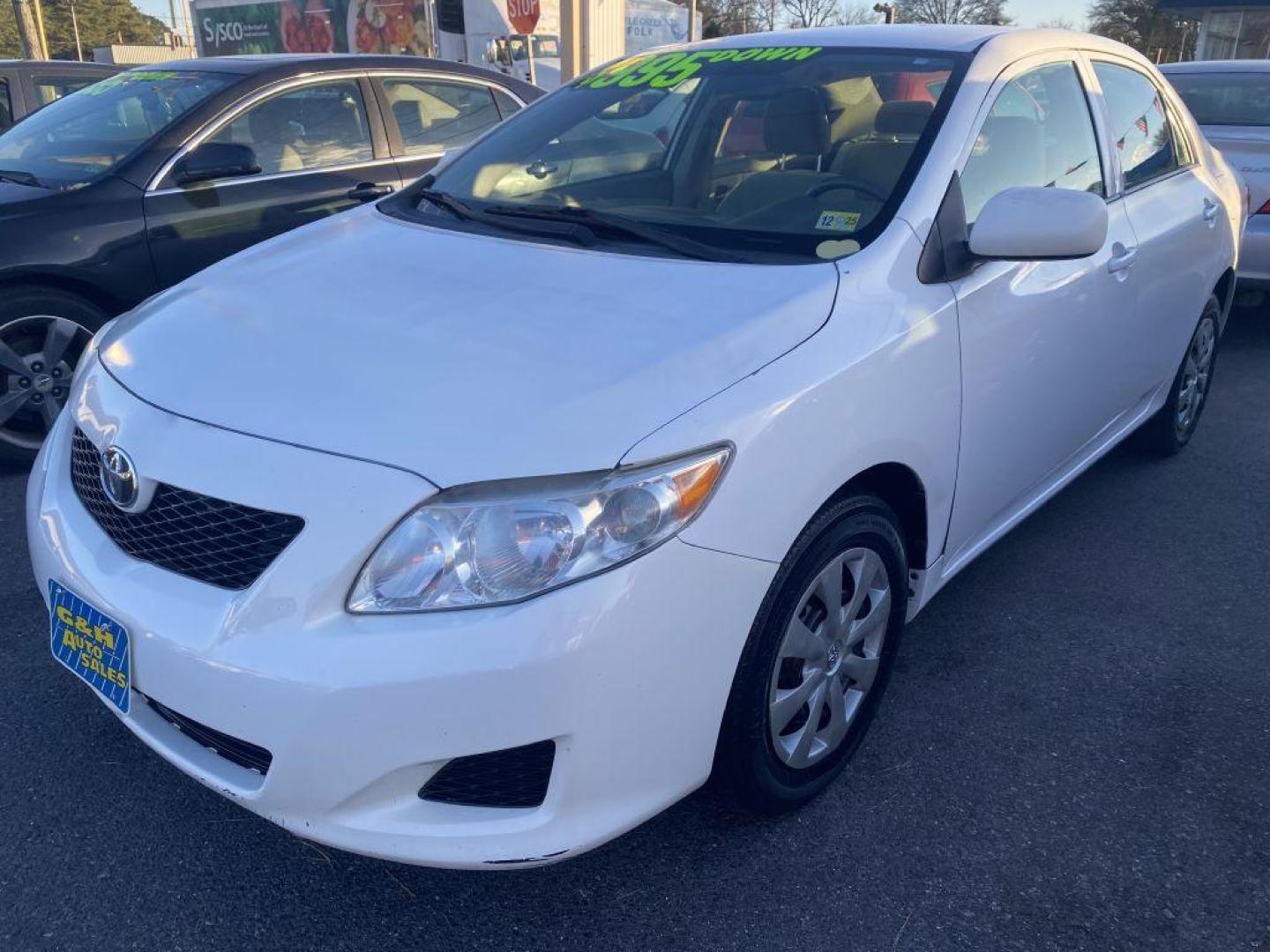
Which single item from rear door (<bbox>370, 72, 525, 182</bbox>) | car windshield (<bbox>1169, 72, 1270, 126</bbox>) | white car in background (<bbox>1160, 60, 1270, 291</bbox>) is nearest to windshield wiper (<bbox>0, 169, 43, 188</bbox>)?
rear door (<bbox>370, 72, 525, 182</bbox>)

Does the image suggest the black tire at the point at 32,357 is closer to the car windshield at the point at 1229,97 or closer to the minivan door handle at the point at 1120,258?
the minivan door handle at the point at 1120,258

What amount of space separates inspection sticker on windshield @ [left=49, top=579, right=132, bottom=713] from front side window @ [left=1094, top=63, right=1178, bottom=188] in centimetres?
311

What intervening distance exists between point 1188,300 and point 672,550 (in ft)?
9.84

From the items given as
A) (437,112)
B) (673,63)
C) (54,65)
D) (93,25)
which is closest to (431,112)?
(437,112)

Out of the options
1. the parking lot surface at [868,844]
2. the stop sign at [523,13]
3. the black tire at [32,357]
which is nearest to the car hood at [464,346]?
the parking lot surface at [868,844]

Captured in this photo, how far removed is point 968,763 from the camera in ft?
8.25

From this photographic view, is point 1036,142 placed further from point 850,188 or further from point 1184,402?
point 1184,402

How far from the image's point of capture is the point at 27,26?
22.3 meters

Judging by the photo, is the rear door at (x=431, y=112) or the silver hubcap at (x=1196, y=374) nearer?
the silver hubcap at (x=1196, y=374)

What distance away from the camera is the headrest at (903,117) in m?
2.65

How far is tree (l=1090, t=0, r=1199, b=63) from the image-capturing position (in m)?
36.7

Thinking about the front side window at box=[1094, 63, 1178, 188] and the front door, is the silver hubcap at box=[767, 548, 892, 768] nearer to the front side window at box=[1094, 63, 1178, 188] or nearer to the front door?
the front door

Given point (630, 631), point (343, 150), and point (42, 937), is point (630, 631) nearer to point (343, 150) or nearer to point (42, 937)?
point (42, 937)

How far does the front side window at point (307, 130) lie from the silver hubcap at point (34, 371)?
106cm
